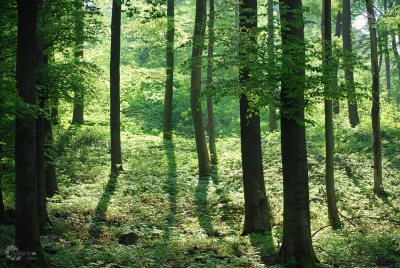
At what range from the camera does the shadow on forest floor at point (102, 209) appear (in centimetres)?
1235

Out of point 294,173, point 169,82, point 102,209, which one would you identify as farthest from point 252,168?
point 169,82

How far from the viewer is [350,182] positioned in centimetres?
1759

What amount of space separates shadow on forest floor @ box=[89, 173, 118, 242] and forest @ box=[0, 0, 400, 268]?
8cm

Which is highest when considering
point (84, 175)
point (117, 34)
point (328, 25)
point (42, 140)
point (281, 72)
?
point (117, 34)

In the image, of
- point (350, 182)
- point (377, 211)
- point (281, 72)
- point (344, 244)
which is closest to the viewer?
point (281, 72)

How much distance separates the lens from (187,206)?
15.8m

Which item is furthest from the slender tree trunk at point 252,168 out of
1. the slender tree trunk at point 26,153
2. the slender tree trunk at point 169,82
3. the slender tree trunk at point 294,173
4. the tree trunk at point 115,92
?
the slender tree trunk at point 169,82

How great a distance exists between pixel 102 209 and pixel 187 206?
9.49 ft

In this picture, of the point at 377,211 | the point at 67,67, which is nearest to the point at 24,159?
the point at 67,67

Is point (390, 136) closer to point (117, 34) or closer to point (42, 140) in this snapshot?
point (117, 34)

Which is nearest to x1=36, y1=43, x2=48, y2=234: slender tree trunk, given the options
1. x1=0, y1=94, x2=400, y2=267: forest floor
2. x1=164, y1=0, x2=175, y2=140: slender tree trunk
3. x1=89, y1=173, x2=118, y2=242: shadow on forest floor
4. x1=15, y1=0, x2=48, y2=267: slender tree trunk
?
x1=0, y1=94, x2=400, y2=267: forest floor

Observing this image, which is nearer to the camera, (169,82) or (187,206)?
(187,206)

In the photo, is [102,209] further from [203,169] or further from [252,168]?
[203,169]

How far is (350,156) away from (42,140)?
1413 centimetres
